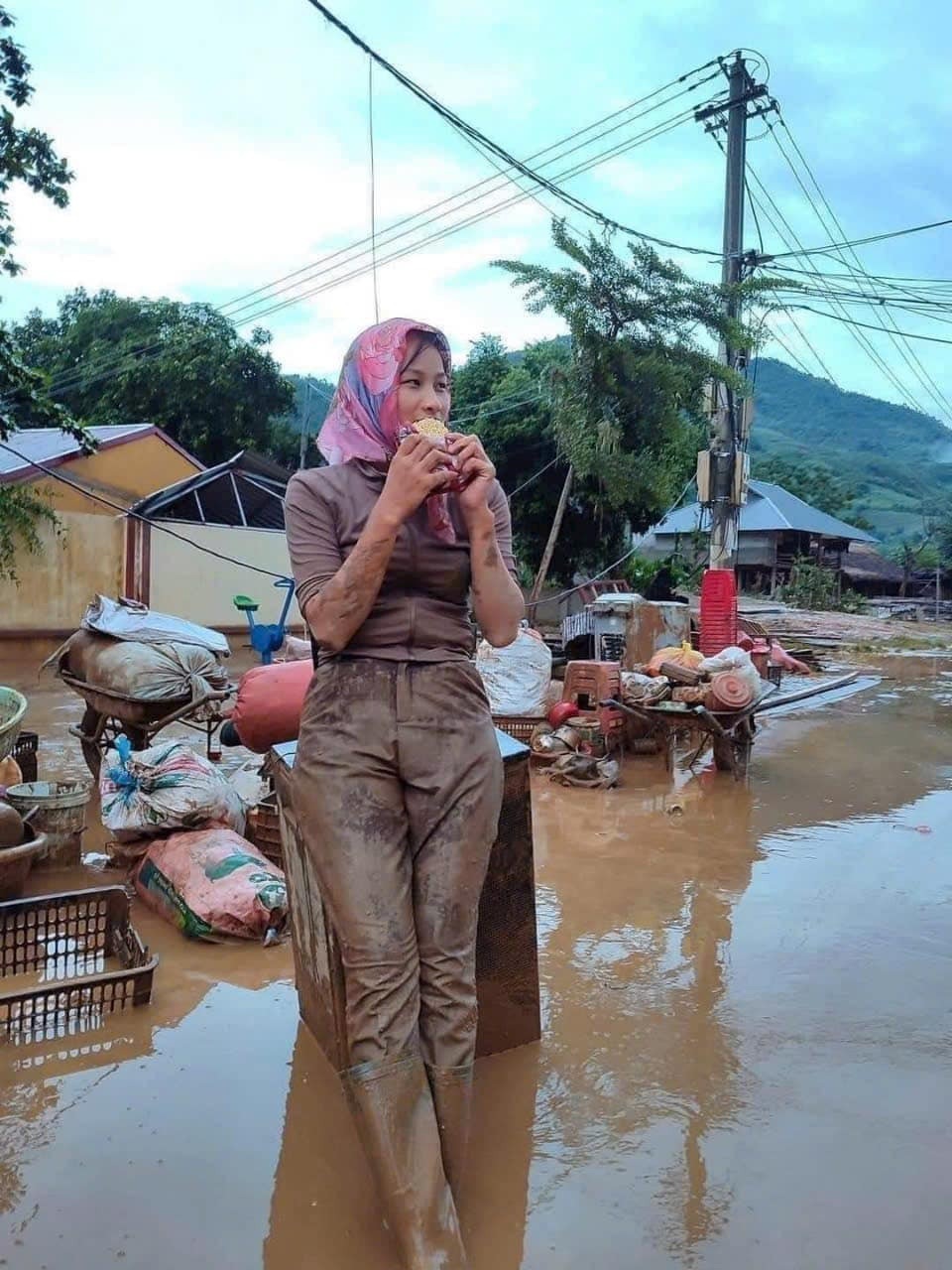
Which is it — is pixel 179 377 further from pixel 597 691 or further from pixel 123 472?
pixel 597 691

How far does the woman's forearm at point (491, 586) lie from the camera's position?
189 cm

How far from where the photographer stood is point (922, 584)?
35.5 m

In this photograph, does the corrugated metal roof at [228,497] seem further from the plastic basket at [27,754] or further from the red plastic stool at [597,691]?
the plastic basket at [27,754]

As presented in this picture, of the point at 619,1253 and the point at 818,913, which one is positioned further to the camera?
the point at 818,913

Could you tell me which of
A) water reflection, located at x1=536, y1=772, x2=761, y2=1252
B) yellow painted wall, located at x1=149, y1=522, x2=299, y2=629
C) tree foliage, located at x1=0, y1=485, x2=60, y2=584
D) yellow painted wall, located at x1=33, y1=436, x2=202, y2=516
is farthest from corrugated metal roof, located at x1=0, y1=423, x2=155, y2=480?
water reflection, located at x1=536, y1=772, x2=761, y2=1252

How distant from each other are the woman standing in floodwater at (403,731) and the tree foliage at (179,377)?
20134 mm

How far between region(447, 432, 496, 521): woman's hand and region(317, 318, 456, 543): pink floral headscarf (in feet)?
0.24

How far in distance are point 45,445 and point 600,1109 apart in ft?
46.2

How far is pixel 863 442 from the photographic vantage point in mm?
87812

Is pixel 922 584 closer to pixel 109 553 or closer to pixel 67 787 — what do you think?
pixel 109 553

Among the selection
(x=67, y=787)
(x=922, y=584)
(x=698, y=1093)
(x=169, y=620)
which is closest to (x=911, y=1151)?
(x=698, y=1093)

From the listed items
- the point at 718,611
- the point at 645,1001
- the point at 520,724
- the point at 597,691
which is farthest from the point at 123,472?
the point at 645,1001

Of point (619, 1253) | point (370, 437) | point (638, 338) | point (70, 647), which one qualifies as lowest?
point (619, 1253)

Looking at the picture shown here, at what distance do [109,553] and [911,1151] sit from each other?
13435 mm
